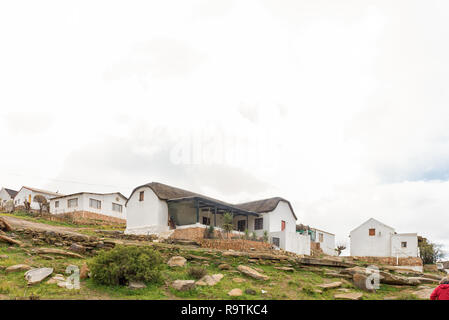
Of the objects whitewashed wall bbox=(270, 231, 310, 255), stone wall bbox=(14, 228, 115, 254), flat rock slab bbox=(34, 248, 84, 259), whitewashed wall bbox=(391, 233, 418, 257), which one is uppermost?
stone wall bbox=(14, 228, 115, 254)

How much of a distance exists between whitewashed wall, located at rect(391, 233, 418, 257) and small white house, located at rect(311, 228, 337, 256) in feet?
30.2

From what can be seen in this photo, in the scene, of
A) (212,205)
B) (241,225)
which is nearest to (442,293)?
(212,205)

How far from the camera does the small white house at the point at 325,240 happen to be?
1947 inches

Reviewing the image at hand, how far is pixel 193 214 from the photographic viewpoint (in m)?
36.3

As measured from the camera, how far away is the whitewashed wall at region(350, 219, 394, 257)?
1698 inches

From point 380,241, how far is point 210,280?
34.6 m

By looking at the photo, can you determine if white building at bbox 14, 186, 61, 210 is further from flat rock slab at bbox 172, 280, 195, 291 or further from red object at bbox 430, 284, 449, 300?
red object at bbox 430, 284, 449, 300

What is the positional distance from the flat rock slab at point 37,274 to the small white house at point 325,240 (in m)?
39.1

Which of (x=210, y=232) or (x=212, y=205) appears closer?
(x=210, y=232)

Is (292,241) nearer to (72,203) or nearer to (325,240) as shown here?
(325,240)

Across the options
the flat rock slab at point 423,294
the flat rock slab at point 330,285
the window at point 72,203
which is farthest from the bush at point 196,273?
the window at point 72,203

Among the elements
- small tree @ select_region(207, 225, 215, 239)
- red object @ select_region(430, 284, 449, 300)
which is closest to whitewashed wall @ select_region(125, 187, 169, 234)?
small tree @ select_region(207, 225, 215, 239)
